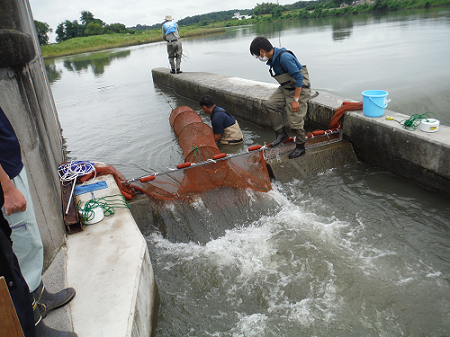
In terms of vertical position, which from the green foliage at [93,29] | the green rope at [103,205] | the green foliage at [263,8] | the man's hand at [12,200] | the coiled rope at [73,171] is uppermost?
the green foliage at [263,8]

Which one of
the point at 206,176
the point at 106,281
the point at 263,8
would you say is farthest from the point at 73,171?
the point at 263,8

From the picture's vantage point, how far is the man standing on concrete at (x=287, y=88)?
16.2 ft

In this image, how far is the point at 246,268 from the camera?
12.5 feet

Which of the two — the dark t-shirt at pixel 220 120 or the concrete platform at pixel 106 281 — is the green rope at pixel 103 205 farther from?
the dark t-shirt at pixel 220 120

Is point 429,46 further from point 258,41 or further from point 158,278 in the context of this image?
point 158,278

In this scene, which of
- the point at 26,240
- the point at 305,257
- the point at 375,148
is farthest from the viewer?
the point at 375,148

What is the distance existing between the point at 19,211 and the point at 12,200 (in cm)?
11

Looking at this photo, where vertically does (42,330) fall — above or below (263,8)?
below

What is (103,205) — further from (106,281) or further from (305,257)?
(305,257)

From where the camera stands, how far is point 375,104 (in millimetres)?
5449

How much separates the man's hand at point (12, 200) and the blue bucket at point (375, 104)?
5436 millimetres

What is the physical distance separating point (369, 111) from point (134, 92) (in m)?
11.8

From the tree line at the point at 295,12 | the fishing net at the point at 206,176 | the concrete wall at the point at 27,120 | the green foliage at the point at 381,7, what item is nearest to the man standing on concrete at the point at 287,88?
the fishing net at the point at 206,176

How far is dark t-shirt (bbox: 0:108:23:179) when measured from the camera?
77.9 inches
